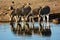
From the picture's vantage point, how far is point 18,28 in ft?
94.0

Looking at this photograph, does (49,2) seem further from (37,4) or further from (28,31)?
(28,31)

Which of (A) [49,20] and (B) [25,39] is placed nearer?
(B) [25,39]

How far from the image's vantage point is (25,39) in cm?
2362

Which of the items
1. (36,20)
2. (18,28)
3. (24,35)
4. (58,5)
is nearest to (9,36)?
(24,35)

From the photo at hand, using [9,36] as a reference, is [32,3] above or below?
above

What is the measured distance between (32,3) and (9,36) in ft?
50.8

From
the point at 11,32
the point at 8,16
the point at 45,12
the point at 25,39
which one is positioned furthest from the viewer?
the point at 8,16

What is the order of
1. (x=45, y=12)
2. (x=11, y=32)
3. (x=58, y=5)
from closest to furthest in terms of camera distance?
1. (x=11, y=32)
2. (x=45, y=12)
3. (x=58, y=5)

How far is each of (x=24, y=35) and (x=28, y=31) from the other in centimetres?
161

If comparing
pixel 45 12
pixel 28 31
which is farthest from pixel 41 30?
pixel 45 12

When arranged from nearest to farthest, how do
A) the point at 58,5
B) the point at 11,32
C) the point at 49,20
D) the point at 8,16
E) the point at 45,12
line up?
the point at 11,32
the point at 45,12
the point at 49,20
the point at 8,16
the point at 58,5

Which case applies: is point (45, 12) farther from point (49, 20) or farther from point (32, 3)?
point (32, 3)

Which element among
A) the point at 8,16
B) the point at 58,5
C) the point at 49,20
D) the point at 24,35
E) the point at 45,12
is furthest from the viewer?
the point at 58,5

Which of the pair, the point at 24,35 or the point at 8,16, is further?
the point at 8,16
